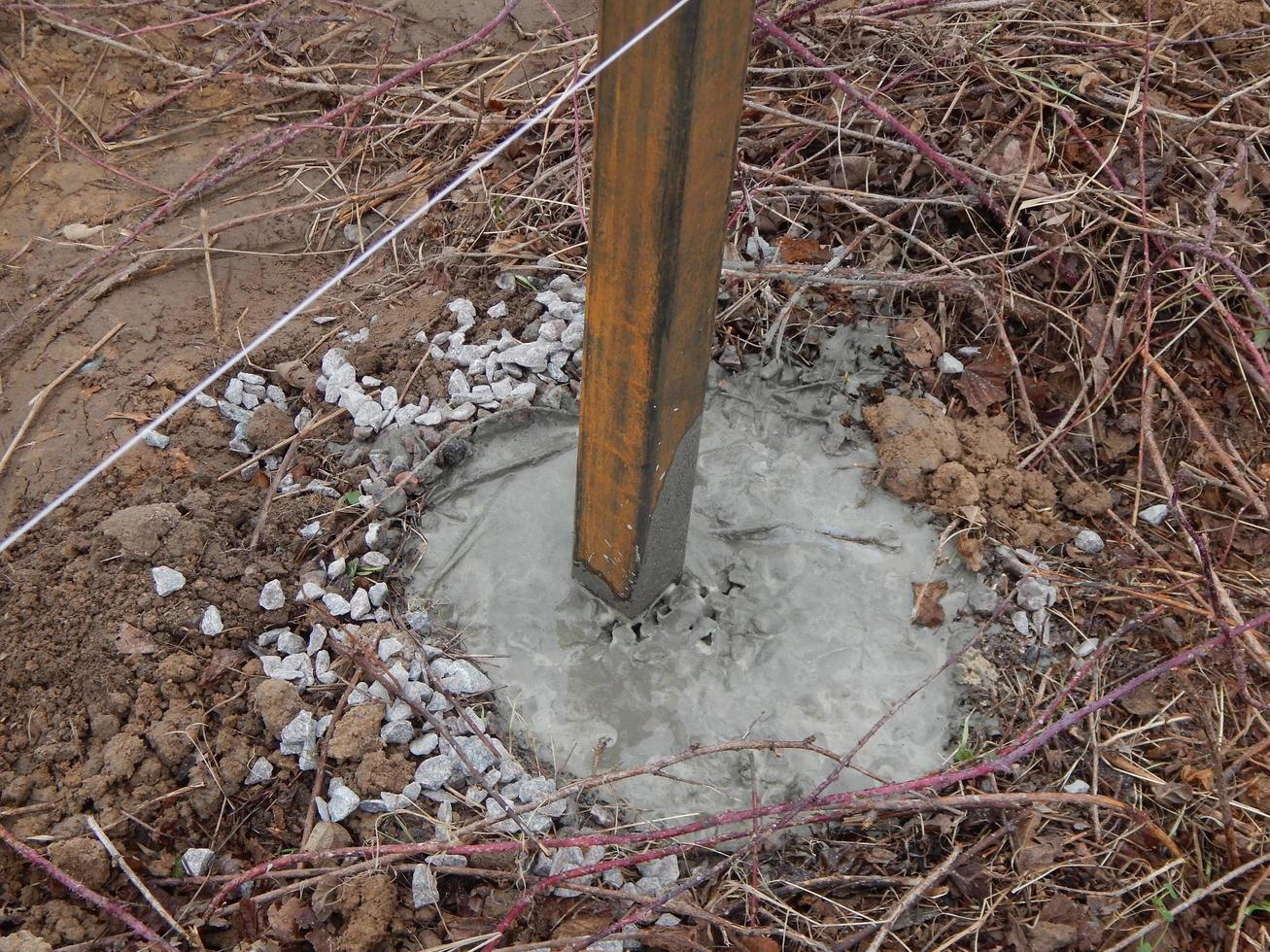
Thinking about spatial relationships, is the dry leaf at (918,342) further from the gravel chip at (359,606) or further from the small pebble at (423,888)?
the small pebble at (423,888)

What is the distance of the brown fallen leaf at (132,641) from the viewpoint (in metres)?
1.87

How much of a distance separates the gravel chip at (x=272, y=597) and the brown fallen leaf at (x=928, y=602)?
4.51 feet

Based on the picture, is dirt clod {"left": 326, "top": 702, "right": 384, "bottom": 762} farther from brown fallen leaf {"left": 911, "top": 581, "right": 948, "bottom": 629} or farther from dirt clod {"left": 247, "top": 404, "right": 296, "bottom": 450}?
brown fallen leaf {"left": 911, "top": 581, "right": 948, "bottom": 629}

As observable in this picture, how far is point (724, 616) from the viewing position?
A: 202cm

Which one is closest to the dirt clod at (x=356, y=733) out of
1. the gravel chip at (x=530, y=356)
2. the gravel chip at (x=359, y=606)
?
the gravel chip at (x=359, y=606)

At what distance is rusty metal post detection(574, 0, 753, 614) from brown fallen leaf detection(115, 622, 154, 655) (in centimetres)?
89

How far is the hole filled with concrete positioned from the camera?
188 centimetres

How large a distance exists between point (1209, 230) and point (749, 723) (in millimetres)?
1639

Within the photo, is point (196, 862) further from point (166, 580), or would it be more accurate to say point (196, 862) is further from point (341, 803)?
point (166, 580)

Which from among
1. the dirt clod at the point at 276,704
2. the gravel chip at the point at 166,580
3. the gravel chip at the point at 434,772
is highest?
the gravel chip at the point at 166,580

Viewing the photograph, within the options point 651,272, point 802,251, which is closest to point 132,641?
point 651,272

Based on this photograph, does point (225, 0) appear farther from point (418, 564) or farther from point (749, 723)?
point (749, 723)

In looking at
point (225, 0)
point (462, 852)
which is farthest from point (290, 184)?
point (462, 852)

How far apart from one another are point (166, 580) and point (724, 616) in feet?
3.89
